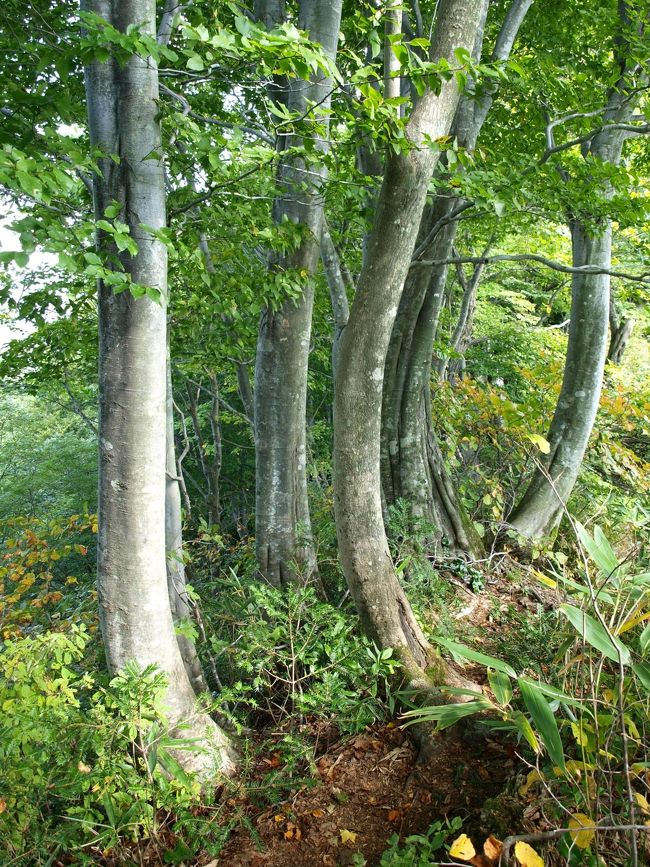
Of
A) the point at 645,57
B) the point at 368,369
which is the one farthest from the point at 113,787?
the point at 645,57

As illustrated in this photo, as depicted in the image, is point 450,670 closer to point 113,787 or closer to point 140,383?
point 113,787

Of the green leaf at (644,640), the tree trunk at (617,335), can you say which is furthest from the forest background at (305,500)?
the tree trunk at (617,335)

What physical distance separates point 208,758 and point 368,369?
2.35 metres

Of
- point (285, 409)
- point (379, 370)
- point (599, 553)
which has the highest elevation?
point (379, 370)

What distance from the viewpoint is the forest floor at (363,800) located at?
242cm

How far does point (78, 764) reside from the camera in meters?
2.42

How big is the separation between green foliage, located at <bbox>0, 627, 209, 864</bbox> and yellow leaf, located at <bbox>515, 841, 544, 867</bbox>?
4.98 ft

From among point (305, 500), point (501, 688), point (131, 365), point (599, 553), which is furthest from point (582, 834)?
point (305, 500)

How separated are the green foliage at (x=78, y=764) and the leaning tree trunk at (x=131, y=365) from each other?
17 cm

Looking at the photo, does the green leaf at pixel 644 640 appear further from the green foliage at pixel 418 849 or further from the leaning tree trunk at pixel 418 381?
the leaning tree trunk at pixel 418 381

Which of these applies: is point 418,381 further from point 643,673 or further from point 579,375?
point 643,673

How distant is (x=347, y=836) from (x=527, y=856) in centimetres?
124

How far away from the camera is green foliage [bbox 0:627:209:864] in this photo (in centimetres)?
232

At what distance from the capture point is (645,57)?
15.3 feet
